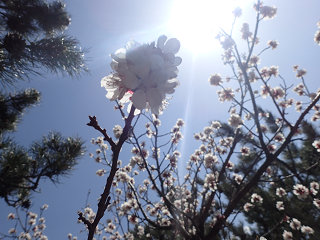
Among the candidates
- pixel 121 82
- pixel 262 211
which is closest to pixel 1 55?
pixel 121 82

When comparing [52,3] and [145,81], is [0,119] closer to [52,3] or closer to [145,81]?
[52,3]

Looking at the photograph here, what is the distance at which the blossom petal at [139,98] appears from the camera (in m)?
0.52

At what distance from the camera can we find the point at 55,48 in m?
2.29

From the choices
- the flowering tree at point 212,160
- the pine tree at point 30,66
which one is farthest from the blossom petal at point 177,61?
the pine tree at point 30,66

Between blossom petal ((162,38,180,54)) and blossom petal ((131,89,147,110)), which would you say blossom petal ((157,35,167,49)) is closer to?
blossom petal ((162,38,180,54))

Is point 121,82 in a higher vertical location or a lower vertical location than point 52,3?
lower

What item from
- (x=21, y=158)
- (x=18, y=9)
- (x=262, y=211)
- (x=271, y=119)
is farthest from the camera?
(x=271, y=119)

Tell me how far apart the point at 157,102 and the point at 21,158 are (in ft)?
8.23

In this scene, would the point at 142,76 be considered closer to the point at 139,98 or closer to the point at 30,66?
the point at 139,98

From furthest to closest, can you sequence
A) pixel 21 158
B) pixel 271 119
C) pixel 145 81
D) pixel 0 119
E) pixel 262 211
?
pixel 271 119, pixel 262 211, pixel 0 119, pixel 21 158, pixel 145 81

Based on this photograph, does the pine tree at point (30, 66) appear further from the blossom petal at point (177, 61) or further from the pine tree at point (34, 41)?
the blossom petal at point (177, 61)

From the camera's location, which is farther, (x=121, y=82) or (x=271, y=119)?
(x=271, y=119)

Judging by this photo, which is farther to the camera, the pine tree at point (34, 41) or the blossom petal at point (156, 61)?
the pine tree at point (34, 41)

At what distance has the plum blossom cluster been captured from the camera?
532 mm
